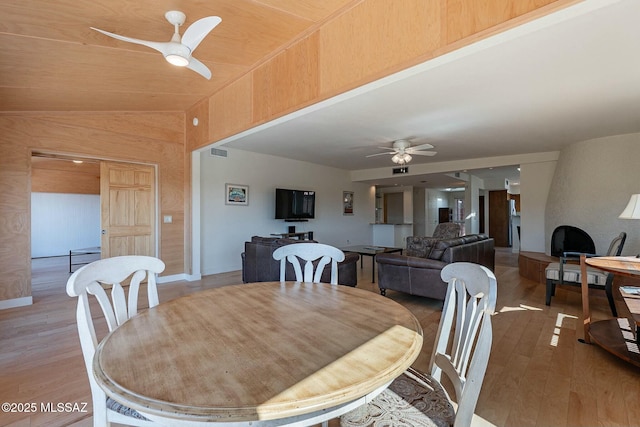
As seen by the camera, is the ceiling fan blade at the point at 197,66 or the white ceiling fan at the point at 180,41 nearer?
the white ceiling fan at the point at 180,41

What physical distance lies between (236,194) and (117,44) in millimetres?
3768

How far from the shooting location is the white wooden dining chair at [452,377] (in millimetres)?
975

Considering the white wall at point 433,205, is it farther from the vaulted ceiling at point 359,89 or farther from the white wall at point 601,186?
the vaulted ceiling at point 359,89

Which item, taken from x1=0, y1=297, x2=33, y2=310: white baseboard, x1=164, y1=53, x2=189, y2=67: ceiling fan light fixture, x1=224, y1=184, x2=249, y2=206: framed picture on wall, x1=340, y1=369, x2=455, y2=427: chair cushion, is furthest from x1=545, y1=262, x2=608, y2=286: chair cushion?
x1=0, y1=297, x2=33, y2=310: white baseboard

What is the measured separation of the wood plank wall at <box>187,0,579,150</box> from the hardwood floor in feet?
7.27

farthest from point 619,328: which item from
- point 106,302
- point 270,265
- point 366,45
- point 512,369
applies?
point 106,302

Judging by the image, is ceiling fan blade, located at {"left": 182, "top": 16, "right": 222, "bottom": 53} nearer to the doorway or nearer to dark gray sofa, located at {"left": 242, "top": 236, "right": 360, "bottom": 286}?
dark gray sofa, located at {"left": 242, "top": 236, "right": 360, "bottom": 286}

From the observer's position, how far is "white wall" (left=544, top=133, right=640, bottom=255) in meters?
4.82

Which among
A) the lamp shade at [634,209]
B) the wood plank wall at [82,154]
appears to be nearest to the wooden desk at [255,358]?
the lamp shade at [634,209]

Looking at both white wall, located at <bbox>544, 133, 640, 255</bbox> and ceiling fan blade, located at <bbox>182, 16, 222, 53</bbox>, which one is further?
white wall, located at <bbox>544, 133, 640, 255</bbox>

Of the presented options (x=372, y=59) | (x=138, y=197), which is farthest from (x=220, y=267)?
(x=372, y=59)

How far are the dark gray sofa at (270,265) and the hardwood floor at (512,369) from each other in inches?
33.2

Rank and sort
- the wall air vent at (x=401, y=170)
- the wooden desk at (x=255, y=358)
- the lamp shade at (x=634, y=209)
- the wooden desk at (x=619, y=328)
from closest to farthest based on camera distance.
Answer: the wooden desk at (x=255, y=358) < the wooden desk at (x=619, y=328) < the lamp shade at (x=634, y=209) < the wall air vent at (x=401, y=170)

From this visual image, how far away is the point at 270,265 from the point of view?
4.20 meters
